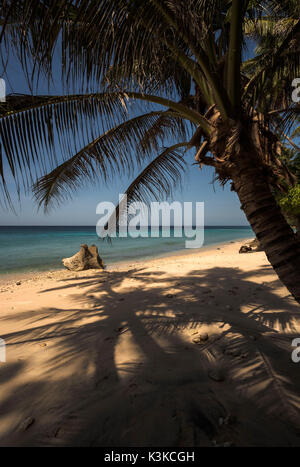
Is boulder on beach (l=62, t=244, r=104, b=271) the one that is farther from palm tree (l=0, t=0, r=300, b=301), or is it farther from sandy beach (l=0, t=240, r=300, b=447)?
palm tree (l=0, t=0, r=300, b=301)

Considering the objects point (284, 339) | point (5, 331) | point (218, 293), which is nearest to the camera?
point (284, 339)

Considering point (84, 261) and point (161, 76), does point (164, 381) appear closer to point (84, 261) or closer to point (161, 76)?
point (161, 76)

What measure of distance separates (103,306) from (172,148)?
114 inches

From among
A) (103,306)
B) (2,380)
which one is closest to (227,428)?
(2,380)

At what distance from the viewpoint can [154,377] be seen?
1470 mm

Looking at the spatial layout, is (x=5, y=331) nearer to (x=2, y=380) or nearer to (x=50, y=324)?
(x=50, y=324)

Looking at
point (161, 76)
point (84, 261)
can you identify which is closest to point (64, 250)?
point (84, 261)

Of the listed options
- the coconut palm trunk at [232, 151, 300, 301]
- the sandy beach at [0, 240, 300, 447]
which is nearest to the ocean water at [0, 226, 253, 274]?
the sandy beach at [0, 240, 300, 447]

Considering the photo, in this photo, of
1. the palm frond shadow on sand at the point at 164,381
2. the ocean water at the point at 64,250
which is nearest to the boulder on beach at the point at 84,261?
the ocean water at the point at 64,250

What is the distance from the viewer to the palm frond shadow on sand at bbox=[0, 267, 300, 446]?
3.51ft

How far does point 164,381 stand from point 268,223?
1.47 m

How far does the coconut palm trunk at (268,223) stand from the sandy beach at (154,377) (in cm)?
71

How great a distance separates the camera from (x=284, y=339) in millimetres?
1928
